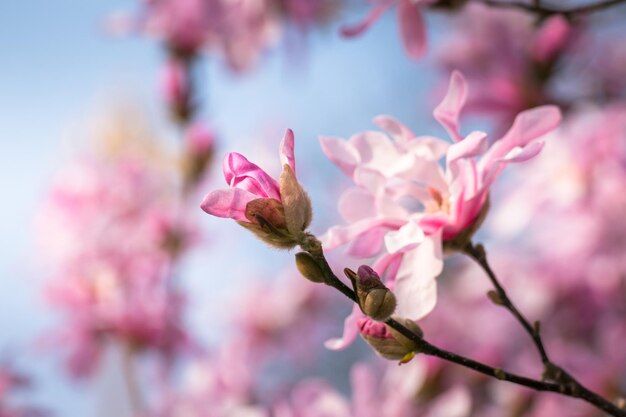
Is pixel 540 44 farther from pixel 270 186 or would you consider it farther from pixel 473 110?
pixel 270 186

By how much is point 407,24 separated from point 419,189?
0.20m

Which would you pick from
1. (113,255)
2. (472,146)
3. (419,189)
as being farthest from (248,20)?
(472,146)

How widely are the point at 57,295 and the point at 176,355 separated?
0.82 ft

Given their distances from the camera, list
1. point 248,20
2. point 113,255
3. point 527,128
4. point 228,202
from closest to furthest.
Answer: point 228,202
point 527,128
point 248,20
point 113,255

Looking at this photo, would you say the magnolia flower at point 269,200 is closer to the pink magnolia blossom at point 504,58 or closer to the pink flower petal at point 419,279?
the pink flower petal at point 419,279

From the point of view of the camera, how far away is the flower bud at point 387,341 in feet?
1.83

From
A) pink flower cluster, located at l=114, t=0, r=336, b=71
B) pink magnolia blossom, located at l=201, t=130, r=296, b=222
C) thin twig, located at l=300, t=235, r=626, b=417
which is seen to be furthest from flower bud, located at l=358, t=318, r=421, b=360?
pink flower cluster, located at l=114, t=0, r=336, b=71

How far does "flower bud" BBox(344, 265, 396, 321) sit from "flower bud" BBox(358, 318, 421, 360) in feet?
0.09

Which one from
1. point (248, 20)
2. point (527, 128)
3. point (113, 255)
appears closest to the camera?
point (527, 128)

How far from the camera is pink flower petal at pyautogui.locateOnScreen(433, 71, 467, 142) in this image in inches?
25.5

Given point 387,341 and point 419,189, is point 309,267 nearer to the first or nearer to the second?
point 387,341

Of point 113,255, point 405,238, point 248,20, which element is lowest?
point 113,255

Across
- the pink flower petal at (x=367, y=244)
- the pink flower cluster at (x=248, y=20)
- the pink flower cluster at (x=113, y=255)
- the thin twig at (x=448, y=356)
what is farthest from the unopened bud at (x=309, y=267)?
the pink flower cluster at (x=113, y=255)

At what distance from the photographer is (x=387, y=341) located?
0.56 metres
